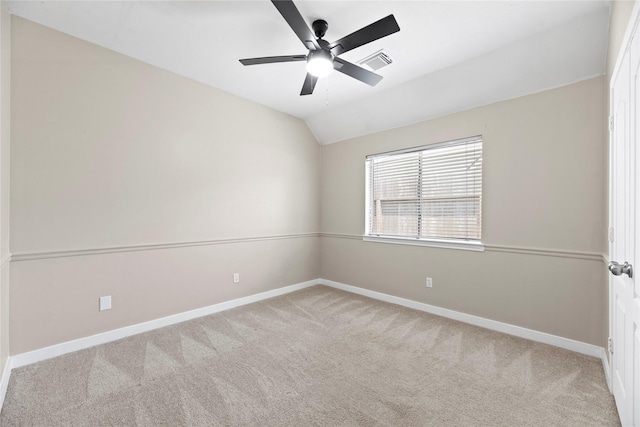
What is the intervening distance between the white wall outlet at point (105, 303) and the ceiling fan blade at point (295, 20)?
9.26ft

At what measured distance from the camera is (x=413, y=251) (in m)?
3.62

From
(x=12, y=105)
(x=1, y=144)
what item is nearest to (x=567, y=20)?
(x=1, y=144)

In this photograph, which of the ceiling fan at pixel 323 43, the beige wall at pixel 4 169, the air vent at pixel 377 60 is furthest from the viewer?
the air vent at pixel 377 60

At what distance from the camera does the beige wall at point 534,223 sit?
2.44 m

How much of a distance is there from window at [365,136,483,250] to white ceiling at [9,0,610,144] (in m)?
0.58

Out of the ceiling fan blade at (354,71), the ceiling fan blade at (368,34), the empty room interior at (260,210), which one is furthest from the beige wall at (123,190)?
the ceiling fan blade at (368,34)

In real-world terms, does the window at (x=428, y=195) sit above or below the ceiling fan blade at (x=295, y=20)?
below

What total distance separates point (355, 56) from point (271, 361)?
283 centimetres

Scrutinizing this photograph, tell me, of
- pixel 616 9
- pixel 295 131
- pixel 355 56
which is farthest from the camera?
pixel 295 131

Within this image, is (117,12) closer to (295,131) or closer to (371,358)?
(295,131)

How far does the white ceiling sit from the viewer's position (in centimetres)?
207

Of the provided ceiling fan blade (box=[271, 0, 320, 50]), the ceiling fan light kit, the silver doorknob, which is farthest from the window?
ceiling fan blade (box=[271, 0, 320, 50])

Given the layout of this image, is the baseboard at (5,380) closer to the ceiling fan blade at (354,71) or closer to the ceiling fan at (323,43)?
the ceiling fan at (323,43)

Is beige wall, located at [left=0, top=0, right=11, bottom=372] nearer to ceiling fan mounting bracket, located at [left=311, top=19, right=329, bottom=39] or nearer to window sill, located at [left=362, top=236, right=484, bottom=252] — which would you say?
ceiling fan mounting bracket, located at [left=311, top=19, right=329, bottom=39]
